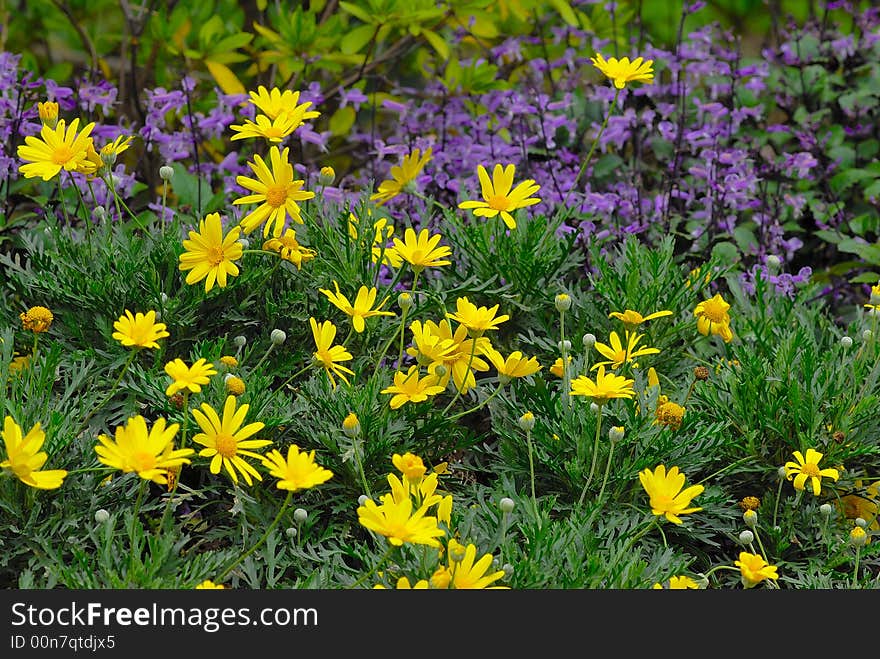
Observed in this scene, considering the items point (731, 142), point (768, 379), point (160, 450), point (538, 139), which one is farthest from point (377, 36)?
point (160, 450)

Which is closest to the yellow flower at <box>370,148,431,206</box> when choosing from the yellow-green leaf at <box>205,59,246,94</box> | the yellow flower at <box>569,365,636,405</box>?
the yellow flower at <box>569,365,636,405</box>

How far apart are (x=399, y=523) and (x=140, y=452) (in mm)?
405

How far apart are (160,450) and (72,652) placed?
37cm

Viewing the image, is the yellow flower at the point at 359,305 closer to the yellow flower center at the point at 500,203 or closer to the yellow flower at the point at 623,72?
the yellow flower center at the point at 500,203

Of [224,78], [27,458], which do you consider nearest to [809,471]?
[27,458]

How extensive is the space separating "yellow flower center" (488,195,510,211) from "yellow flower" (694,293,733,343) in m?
0.46

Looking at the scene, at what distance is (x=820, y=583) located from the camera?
210 cm

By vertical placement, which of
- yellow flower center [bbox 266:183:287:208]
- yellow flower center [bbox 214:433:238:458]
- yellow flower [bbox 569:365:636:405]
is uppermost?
yellow flower center [bbox 266:183:287:208]

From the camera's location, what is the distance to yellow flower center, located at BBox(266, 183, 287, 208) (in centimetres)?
218

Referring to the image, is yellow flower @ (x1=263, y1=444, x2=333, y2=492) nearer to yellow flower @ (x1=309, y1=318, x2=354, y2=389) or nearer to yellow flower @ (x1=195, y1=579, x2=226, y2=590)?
yellow flower @ (x1=195, y1=579, x2=226, y2=590)

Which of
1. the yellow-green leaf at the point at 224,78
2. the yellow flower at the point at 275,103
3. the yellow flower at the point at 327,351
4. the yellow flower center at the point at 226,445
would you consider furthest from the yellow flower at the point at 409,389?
the yellow-green leaf at the point at 224,78

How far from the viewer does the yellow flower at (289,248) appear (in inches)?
91.7

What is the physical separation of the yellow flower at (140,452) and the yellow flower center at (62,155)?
2.35ft

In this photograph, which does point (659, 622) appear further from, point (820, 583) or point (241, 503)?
point (241, 503)
